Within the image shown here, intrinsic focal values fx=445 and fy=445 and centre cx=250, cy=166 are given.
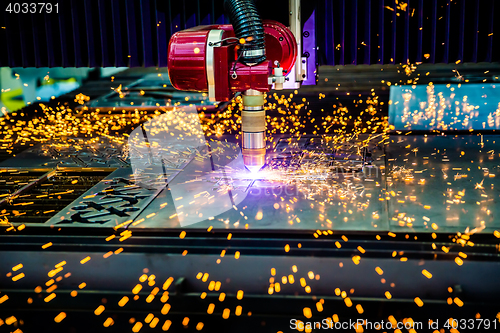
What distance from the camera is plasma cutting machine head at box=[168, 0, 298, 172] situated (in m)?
1.31

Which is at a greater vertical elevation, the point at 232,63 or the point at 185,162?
the point at 232,63

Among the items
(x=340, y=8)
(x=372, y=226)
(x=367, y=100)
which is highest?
(x=340, y=8)

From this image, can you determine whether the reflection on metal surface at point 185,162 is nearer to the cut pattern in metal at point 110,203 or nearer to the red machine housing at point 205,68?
the cut pattern in metal at point 110,203

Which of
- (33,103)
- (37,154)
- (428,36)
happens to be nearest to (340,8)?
(428,36)

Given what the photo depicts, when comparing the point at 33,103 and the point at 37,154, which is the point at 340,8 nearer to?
the point at 37,154

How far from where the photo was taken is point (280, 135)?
6.97 feet

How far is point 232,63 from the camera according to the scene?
1.36 meters

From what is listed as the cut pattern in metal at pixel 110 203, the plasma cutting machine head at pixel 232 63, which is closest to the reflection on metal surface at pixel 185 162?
the cut pattern in metal at pixel 110 203

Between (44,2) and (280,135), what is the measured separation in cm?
142

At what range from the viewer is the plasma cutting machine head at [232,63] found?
4.29 feet

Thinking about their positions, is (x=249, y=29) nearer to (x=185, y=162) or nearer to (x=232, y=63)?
(x=232, y=63)

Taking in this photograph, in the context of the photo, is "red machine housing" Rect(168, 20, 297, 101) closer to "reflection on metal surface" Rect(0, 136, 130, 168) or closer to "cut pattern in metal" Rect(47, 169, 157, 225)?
"cut pattern in metal" Rect(47, 169, 157, 225)

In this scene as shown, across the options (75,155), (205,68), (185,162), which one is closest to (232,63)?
(205,68)

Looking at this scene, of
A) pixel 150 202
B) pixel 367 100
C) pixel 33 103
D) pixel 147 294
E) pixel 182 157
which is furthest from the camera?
pixel 33 103
